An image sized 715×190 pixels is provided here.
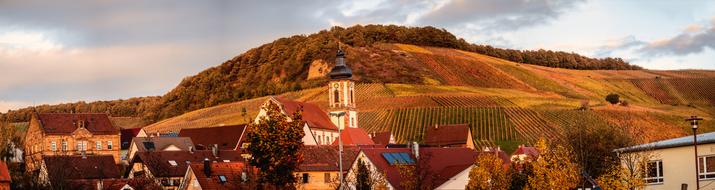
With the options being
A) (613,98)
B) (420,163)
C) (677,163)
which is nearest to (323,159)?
(420,163)

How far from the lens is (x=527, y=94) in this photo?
16788 cm

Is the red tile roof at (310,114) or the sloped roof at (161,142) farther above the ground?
the red tile roof at (310,114)

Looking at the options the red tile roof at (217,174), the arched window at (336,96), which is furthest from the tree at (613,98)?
the red tile roof at (217,174)

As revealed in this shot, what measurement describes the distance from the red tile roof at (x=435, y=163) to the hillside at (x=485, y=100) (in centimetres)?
4333

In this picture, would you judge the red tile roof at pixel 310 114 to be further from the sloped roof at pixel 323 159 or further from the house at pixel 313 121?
the sloped roof at pixel 323 159

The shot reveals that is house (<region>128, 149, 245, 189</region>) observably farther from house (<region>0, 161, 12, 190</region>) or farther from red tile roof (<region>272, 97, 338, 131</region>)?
red tile roof (<region>272, 97, 338, 131</region>)

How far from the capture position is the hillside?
138 meters

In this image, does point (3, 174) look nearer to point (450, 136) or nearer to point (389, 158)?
point (389, 158)

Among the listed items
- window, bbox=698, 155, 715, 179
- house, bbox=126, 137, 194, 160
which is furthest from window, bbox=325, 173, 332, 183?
window, bbox=698, 155, 715, 179

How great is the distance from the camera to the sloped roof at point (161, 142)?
116062 millimetres

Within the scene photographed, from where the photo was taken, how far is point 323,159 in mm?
82750

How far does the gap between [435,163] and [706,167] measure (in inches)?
1279

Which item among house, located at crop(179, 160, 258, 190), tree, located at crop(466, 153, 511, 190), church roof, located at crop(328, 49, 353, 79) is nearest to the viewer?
tree, located at crop(466, 153, 511, 190)

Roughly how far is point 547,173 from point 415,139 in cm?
8152
